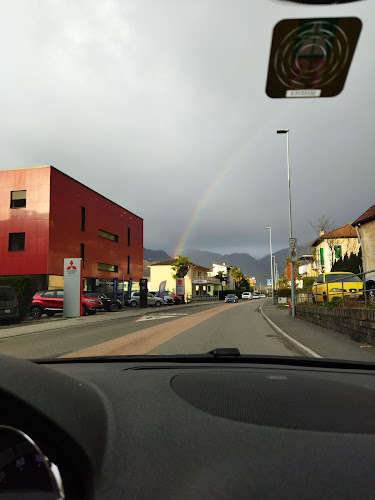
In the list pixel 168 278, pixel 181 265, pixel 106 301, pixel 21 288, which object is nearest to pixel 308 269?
pixel 181 265

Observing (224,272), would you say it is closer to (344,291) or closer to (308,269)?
(308,269)

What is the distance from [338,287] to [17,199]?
26.2m

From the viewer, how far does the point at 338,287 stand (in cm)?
1520

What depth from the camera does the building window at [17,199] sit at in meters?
30.3

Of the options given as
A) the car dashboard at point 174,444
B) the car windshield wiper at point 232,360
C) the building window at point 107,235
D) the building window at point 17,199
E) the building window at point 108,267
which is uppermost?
the building window at point 17,199

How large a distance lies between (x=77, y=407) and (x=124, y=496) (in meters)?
0.31

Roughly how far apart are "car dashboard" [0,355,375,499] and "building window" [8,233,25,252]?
31386 mm

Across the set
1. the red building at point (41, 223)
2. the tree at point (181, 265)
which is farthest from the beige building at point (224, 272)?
the red building at point (41, 223)

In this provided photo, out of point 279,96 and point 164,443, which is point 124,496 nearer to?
point 164,443

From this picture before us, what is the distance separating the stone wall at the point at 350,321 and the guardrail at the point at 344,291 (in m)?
0.40

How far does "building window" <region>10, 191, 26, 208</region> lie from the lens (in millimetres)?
30344

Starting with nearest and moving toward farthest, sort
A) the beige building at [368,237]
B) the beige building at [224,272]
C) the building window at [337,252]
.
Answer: the beige building at [368,237] → the building window at [337,252] → the beige building at [224,272]

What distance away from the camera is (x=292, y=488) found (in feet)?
3.38

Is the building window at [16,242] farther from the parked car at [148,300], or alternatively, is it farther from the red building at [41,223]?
the parked car at [148,300]
